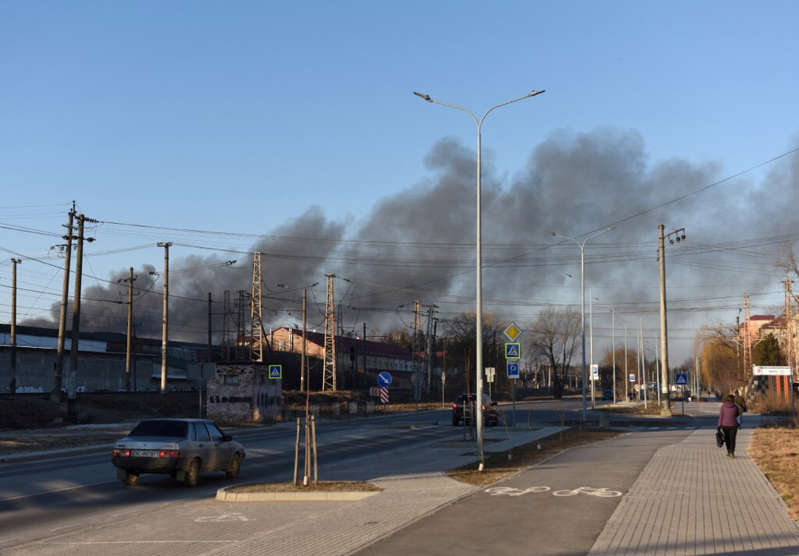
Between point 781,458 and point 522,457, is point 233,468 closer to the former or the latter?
point 522,457

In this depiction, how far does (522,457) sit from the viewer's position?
21500 millimetres

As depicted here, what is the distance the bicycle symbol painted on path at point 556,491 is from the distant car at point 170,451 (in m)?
6.31

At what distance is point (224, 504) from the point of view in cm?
1412

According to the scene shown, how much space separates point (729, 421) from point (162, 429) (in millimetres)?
13828

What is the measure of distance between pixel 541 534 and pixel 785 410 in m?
47.4

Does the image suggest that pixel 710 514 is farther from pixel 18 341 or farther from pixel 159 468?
pixel 18 341

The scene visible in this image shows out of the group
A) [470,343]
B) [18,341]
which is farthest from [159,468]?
[470,343]

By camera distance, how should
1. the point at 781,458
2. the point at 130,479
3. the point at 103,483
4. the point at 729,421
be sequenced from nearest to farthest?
the point at 130,479 → the point at 103,483 → the point at 781,458 → the point at 729,421

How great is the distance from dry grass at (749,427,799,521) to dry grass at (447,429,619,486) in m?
5.12

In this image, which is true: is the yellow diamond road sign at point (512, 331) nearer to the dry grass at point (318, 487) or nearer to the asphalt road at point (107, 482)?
the asphalt road at point (107, 482)

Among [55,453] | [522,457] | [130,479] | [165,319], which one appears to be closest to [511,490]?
[522,457]

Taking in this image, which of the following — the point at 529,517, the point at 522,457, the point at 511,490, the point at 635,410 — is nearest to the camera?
the point at 529,517

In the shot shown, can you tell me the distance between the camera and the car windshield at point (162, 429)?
56.0 ft

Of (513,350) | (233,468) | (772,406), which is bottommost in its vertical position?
(772,406)
